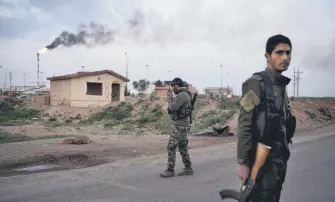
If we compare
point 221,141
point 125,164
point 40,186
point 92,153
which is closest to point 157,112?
point 221,141

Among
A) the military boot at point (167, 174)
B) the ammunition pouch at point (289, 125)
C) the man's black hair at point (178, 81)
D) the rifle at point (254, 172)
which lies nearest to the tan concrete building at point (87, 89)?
the man's black hair at point (178, 81)

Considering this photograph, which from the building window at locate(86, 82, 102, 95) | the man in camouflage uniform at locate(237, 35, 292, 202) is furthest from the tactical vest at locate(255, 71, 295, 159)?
the building window at locate(86, 82, 102, 95)

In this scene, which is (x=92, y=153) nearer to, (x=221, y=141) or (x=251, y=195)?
(x=221, y=141)

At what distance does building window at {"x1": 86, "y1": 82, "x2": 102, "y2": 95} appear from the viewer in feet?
116

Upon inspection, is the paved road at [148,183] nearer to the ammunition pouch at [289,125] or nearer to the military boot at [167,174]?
the military boot at [167,174]

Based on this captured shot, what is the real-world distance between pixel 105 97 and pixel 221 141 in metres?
23.0

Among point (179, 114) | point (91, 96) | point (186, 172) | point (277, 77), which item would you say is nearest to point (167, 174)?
point (186, 172)

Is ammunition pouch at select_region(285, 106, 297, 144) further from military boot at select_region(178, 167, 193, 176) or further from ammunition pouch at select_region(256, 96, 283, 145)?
military boot at select_region(178, 167, 193, 176)

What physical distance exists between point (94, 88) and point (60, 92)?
3.26 m

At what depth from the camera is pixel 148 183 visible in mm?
6422

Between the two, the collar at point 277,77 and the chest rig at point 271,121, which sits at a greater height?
the collar at point 277,77

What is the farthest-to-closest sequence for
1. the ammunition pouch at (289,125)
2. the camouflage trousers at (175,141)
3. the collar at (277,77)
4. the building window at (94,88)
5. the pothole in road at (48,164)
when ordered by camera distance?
the building window at (94,88) < the pothole in road at (48,164) < the camouflage trousers at (175,141) < the ammunition pouch at (289,125) < the collar at (277,77)

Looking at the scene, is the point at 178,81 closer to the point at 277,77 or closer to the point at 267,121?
→ the point at 277,77

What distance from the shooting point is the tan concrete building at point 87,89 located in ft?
110
